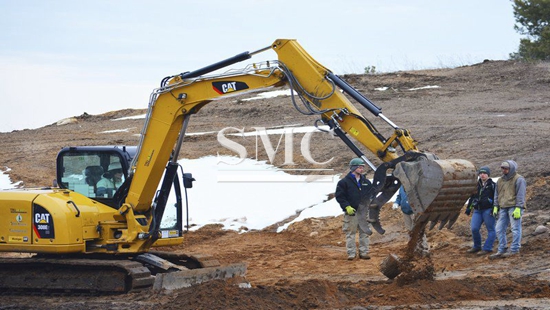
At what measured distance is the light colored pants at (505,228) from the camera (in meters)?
13.6

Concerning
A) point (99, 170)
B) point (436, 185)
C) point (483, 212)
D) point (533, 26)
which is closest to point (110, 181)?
point (99, 170)

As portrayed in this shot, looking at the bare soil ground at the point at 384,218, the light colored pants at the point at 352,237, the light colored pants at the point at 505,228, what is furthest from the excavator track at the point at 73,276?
the light colored pants at the point at 505,228

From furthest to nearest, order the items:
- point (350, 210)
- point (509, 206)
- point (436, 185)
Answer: point (350, 210) < point (509, 206) < point (436, 185)

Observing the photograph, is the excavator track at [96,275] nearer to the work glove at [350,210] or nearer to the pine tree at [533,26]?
the work glove at [350,210]

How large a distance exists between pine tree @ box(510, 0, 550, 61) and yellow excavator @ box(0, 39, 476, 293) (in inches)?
1262

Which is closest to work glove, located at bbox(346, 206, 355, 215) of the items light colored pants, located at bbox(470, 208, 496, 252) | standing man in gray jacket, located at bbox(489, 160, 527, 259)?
light colored pants, located at bbox(470, 208, 496, 252)

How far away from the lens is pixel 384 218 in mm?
17891

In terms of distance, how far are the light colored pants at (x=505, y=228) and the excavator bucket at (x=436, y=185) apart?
3928 mm

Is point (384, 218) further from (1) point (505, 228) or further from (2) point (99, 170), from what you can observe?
(2) point (99, 170)

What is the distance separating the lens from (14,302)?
453 inches

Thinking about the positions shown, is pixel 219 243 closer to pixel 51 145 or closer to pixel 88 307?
pixel 88 307

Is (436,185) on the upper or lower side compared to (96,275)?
upper

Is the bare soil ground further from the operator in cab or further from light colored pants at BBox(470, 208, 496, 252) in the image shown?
the operator in cab

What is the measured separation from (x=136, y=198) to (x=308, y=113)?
2.94m
